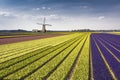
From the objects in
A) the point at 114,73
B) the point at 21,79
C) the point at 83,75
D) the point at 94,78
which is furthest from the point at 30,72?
the point at 114,73

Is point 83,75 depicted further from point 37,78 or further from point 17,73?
point 17,73

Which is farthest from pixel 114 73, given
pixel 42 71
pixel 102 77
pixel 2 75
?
pixel 2 75

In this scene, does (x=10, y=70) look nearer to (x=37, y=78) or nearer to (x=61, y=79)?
(x=37, y=78)

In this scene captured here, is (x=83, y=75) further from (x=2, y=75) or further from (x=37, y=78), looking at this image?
(x=2, y=75)

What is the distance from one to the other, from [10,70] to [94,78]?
3506 mm

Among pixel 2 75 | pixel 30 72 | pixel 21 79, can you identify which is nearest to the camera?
pixel 21 79

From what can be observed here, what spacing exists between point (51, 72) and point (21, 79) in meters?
1.44

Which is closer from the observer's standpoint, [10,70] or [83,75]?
[83,75]

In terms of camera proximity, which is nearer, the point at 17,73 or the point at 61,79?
the point at 61,79

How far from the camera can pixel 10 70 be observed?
693cm

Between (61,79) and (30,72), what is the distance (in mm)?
1494

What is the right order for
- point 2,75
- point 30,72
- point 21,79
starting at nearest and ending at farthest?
point 21,79, point 2,75, point 30,72

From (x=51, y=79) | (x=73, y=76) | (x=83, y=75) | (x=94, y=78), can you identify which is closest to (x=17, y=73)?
(x=51, y=79)

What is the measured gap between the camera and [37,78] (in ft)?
19.3
